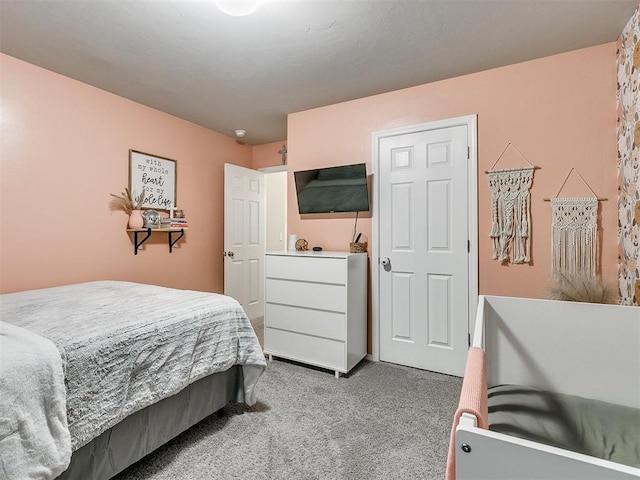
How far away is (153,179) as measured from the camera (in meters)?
3.24

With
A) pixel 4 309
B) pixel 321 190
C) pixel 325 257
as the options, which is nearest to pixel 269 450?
pixel 325 257

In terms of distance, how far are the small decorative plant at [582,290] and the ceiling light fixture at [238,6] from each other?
207 centimetres

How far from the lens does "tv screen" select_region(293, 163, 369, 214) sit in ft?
9.40

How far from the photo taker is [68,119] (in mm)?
2613

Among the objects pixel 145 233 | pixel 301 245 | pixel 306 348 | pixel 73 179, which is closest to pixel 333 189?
pixel 301 245

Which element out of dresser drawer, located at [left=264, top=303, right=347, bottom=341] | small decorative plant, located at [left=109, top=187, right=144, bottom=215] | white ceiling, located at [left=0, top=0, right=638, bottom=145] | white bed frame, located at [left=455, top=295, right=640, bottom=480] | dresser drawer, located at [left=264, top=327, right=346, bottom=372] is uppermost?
white ceiling, located at [left=0, top=0, right=638, bottom=145]

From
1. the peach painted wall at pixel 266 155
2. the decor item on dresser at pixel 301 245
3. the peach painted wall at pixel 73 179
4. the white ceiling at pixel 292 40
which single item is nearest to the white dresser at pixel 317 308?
the decor item on dresser at pixel 301 245

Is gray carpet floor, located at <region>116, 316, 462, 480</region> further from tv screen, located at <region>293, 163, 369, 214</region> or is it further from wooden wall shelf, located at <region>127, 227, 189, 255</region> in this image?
wooden wall shelf, located at <region>127, 227, 189, 255</region>

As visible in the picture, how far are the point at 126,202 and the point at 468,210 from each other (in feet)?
9.75

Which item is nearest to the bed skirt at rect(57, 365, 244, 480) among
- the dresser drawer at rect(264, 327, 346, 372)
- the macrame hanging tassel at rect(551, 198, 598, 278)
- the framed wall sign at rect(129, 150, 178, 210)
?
the dresser drawer at rect(264, 327, 346, 372)

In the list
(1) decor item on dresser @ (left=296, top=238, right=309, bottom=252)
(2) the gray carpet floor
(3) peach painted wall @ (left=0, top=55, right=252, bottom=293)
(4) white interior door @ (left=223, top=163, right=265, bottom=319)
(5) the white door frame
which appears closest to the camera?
(2) the gray carpet floor

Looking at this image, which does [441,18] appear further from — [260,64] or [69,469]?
[69,469]

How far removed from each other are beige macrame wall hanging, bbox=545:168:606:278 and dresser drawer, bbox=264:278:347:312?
1.49m

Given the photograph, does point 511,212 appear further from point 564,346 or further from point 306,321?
point 306,321
